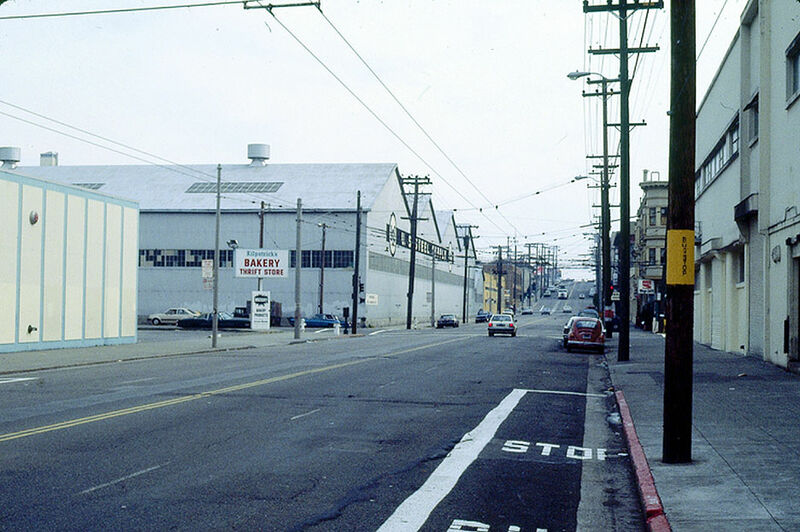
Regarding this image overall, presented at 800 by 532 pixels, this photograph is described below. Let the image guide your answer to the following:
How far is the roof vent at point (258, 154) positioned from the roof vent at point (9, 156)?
82.0 feet

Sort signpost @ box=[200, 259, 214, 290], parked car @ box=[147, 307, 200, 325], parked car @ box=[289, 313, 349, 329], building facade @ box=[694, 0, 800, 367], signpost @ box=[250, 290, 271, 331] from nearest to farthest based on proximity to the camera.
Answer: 1. building facade @ box=[694, 0, 800, 367]
2. signpost @ box=[200, 259, 214, 290]
3. signpost @ box=[250, 290, 271, 331]
4. parked car @ box=[289, 313, 349, 329]
5. parked car @ box=[147, 307, 200, 325]

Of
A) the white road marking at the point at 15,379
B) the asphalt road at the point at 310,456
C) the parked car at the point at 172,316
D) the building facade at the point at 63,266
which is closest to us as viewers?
the asphalt road at the point at 310,456

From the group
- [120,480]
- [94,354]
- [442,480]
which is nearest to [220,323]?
[94,354]

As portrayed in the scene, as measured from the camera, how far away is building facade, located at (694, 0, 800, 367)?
70.9 feet

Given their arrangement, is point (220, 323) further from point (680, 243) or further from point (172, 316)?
point (680, 243)

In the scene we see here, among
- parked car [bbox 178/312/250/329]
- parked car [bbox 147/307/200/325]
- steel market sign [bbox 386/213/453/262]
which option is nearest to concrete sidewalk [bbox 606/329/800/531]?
parked car [bbox 178/312/250/329]

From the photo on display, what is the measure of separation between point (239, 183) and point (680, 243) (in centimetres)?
7164

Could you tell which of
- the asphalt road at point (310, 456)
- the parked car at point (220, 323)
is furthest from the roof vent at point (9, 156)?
the asphalt road at point (310, 456)

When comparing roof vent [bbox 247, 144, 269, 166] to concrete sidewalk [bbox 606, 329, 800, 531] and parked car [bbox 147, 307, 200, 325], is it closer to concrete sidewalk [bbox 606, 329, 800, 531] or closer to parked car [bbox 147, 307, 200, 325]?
parked car [bbox 147, 307, 200, 325]

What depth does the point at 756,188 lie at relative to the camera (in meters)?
26.0

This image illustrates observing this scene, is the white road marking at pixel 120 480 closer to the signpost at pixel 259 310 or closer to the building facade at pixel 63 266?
the building facade at pixel 63 266

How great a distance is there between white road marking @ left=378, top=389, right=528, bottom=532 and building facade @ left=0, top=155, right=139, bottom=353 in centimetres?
2265

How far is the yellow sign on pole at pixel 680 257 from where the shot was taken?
9.75m

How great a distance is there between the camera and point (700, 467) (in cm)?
954
